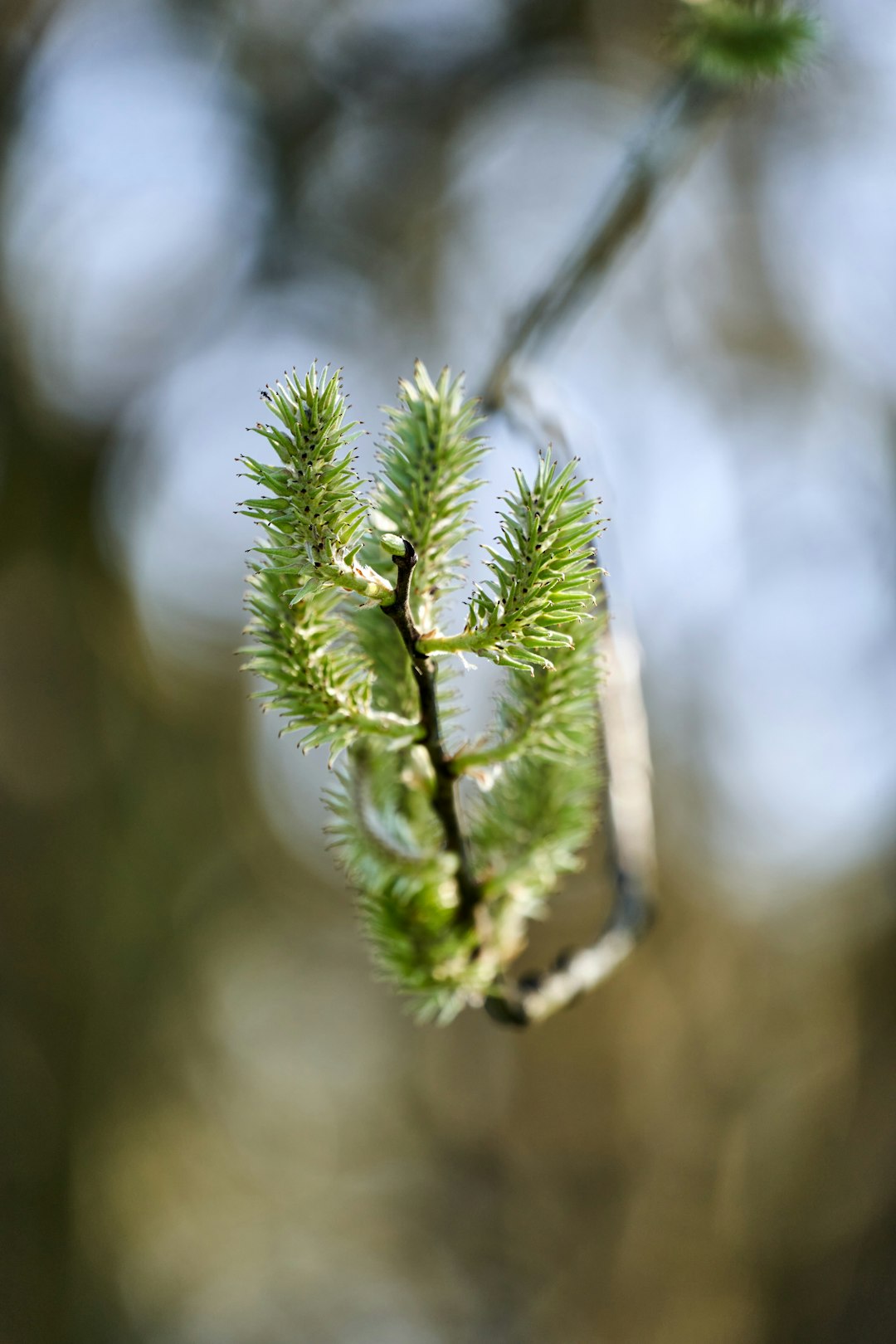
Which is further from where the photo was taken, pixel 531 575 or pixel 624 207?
pixel 624 207

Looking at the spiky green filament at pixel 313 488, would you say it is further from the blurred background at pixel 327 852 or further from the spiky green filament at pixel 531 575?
the blurred background at pixel 327 852

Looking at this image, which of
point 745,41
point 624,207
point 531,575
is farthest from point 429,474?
point 745,41

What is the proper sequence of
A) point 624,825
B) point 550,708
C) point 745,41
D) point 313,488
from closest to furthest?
point 313,488 → point 550,708 → point 624,825 → point 745,41

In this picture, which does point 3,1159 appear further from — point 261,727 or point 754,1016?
point 754,1016

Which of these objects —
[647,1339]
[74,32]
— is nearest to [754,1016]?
[647,1339]

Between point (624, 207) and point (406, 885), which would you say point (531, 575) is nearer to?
point (406, 885)
